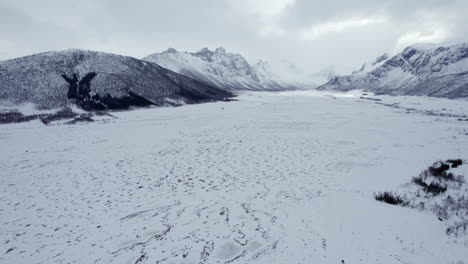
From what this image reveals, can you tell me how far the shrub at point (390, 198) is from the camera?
39.9 ft

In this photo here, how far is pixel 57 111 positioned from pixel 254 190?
2519 inches

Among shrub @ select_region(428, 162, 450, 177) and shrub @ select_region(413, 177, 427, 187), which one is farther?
shrub @ select_region(428, 162, 450, 177)

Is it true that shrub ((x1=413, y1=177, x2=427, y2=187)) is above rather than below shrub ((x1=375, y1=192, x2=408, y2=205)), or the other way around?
below

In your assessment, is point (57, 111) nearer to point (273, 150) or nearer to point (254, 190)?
point (273, 150)

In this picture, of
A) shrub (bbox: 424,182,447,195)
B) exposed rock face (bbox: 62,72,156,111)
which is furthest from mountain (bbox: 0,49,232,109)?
shrub (bbox: 424,182,447,195)

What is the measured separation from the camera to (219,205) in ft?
41.5

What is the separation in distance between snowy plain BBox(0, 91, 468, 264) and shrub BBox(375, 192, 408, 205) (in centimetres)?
65

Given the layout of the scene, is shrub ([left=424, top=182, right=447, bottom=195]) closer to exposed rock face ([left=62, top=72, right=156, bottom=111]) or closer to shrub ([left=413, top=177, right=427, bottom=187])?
shrub ([left=413, top=177, right=427, bottom=187])

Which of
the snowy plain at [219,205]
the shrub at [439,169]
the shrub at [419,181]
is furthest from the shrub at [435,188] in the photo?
the shrub at [439,169]

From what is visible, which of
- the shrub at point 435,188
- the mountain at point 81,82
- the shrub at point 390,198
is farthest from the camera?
the mountain at point 81,82

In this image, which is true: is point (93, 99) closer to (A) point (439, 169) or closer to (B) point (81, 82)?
(B) point (81, 82)

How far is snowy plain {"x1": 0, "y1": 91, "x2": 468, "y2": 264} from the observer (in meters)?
8.98

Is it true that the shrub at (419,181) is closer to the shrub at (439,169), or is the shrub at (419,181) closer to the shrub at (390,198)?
the shrub at (439,169)

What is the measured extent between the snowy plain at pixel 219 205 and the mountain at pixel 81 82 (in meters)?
52.9
